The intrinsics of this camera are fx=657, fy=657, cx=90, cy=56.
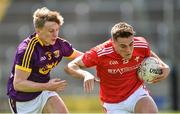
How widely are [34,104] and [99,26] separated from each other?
11.3 metres

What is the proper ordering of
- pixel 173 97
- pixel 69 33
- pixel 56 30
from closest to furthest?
pixel 56 30 → pixel 173 97 → pixel 69 33

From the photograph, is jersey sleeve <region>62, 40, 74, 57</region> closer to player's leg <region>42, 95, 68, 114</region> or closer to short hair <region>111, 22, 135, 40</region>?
player's leg <region>42, 95, 68, 114</region>

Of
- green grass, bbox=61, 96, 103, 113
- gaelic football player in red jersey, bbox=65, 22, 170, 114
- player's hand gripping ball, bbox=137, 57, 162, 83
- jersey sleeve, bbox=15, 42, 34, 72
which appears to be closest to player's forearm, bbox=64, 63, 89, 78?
gaelic football player in red jersey, bbox=65, 22, 170, 114

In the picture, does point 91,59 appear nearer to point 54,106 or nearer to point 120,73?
point 120,73

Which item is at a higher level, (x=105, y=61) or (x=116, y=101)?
(x=105, y=61)

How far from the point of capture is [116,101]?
830 centimetres

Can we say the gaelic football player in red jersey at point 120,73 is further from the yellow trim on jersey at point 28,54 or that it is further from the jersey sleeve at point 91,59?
the yellow trim on jersey at point 28,54

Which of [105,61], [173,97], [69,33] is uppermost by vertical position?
[105,61]

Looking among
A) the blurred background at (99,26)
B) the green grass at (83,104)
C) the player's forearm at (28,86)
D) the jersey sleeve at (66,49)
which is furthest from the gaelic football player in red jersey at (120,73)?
the blurred background at (99,26)

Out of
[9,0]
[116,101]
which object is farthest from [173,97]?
[116,101]

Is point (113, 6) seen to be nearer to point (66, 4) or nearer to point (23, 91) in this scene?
point (66, 4)

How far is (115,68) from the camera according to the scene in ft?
26.9

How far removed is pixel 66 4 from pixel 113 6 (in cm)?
143

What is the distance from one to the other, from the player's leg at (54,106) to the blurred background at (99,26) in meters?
9.06
